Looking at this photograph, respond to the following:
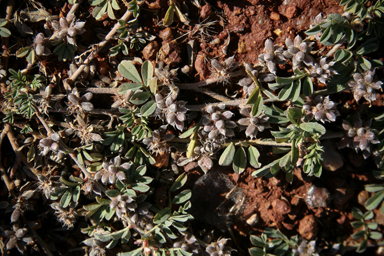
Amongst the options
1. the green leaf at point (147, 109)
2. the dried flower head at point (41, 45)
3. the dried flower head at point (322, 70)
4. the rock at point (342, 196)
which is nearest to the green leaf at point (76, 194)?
the green leaf at point (147, 109)

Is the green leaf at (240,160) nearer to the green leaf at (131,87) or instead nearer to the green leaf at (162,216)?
the green leaf at (162,216)

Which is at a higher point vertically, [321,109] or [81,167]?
[321,109]

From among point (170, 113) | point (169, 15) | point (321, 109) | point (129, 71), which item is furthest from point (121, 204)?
point (321, 109)

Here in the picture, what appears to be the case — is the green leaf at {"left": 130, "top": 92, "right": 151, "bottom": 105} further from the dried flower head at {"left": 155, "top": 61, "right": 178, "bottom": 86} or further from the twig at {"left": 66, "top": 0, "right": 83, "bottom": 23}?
the twig at {"left": 66, "top": 0, "right": 83, "bottom": 23}

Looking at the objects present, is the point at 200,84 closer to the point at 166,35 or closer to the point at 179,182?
the point at 166,35

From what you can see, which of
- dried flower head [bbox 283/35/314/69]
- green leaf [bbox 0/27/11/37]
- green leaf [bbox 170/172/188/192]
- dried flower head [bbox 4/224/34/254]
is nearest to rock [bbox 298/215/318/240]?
green leaf [bbox 170/172/188/192]
